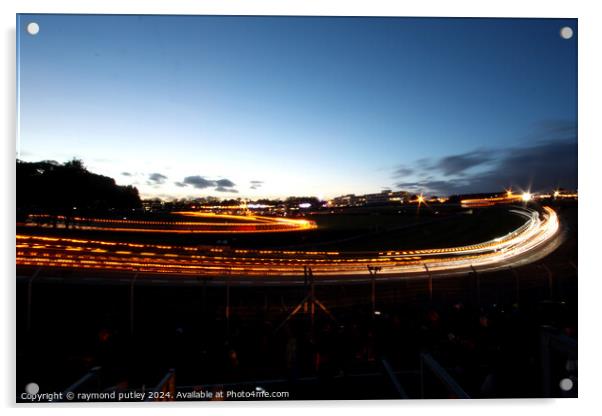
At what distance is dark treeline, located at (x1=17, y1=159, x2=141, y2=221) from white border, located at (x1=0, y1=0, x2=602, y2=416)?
14.3 inches

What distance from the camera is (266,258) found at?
3.74m

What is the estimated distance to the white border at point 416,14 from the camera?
1.88 m

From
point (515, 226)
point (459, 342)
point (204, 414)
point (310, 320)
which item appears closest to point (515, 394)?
point (459, 342)

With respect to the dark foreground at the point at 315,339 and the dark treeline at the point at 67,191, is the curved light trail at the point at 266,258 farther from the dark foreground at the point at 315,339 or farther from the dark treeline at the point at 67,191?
the dark treeline at the point at 67,191

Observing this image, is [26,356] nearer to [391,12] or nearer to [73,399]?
[73,399]

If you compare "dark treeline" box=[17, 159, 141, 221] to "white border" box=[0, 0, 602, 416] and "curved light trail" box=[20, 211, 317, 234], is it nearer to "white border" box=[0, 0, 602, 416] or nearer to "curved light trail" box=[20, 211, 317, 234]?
"curved light trail" box=[20, 211, 317, 234]

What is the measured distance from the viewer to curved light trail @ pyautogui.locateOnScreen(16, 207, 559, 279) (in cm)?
299

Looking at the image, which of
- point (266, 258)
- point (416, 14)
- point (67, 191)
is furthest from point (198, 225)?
point (416, 14)

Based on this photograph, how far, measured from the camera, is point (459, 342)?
2.14 m

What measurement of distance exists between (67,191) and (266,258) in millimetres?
2397

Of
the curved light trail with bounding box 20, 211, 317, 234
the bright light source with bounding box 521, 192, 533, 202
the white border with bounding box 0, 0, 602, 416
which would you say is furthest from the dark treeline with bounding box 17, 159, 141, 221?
the bright light source with bounding box 521, 192, 533, 202

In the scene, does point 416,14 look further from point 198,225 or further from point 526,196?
point 198,225

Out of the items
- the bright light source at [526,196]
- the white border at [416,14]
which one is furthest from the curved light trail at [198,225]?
the bright light source at [526,196]

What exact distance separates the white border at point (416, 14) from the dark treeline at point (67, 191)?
14.3 inches
